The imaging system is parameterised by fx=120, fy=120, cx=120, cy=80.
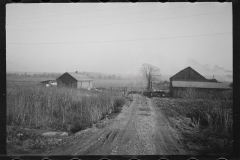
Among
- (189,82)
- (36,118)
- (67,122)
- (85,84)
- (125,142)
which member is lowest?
(125,142)

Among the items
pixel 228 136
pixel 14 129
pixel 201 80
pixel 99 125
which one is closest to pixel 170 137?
pixel 228 136

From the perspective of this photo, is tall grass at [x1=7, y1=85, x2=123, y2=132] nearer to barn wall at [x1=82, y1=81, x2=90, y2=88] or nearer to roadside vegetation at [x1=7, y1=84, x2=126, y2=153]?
roadside vegetation at [x1=7, y1=84, x2=126, y2=153]

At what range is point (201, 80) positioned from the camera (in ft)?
50.0

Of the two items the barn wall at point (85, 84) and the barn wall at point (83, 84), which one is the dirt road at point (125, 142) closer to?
the barn wall at point (83, 84)

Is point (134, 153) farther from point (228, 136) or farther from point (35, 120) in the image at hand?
point (35, 120)

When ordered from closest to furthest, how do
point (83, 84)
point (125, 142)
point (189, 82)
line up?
point (125, 142), point (189, 82), point (83, 84)

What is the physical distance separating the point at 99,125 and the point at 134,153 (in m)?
2.49

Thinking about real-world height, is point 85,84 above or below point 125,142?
above

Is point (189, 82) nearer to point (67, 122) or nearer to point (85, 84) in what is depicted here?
point (67, 122)

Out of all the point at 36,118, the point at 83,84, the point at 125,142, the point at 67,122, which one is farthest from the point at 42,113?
the point at 83,84

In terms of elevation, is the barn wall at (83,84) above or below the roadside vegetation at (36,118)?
above

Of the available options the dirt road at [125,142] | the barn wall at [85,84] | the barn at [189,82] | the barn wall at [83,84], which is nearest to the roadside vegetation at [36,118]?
the dirt road at [125,142]

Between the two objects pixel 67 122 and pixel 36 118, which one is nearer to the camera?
pixel 36 118

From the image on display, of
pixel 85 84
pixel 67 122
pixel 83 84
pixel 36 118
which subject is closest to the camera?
pixel 36 118
